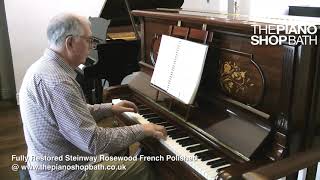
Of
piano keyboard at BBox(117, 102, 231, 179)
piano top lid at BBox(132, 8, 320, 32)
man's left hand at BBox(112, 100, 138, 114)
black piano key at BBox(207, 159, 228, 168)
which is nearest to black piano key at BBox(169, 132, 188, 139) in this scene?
piano keyboard at BBox(117, 102, 231, 179)

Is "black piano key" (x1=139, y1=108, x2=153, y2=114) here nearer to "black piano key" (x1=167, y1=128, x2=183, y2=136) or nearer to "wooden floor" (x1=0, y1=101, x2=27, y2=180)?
"black piano key" (x1=167, y1=128, x2=183, y2=136)

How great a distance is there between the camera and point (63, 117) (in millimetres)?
1456

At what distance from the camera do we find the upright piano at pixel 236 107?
1.28m

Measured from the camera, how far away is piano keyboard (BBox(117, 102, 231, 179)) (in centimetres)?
141

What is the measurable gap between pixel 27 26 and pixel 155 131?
10.8ft

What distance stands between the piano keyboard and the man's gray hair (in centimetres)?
66

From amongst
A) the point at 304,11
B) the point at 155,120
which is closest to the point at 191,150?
the point at 155,120

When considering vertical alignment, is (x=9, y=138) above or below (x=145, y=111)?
below

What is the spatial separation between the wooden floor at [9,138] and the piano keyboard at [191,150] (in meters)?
1.53

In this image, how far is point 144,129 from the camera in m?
1.64

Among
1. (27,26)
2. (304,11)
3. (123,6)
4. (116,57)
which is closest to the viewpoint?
(116,57)

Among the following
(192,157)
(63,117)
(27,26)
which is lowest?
(192,157)

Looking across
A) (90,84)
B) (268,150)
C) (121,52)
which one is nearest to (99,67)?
(121,52)

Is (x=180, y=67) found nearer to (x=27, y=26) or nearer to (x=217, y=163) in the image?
(x=217, y=163)
